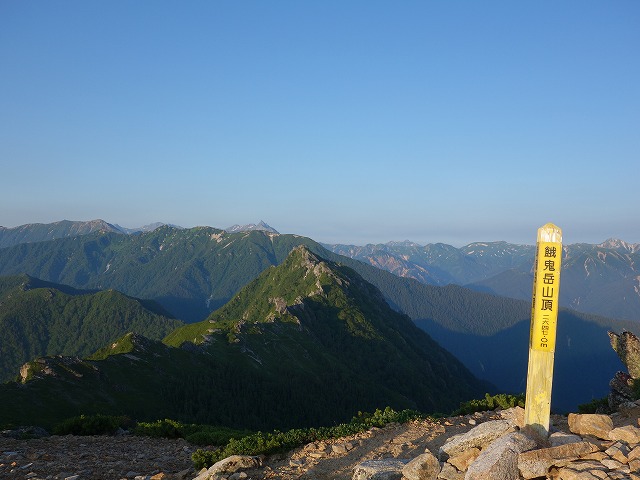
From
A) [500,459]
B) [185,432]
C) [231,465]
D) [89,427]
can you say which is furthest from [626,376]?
[89,427]

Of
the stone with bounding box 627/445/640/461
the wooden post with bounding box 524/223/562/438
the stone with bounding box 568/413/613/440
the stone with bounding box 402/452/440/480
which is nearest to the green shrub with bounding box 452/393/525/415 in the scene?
the stone with bounding box 568/413/613/440

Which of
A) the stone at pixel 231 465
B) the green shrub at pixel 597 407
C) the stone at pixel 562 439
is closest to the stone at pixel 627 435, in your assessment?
the stone at pixel 562 439

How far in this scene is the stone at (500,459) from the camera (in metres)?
12.7

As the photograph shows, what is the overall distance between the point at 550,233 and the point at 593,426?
6.99 m

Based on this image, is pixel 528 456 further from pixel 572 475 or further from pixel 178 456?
pixel 178 456

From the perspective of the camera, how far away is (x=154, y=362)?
396 feet

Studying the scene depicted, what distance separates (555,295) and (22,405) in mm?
85024

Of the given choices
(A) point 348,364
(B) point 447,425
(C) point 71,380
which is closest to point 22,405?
(C) point 71,380

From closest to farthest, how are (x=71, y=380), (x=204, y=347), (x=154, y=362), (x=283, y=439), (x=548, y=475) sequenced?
(x=548, y=475) → (x=283, y=439) → (x=71, y=380) → (x=154, y=362) → (x=204, y=347)

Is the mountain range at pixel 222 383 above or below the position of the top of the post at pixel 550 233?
below

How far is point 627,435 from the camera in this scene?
14055 mm

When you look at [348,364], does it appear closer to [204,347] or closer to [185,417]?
[204,347]

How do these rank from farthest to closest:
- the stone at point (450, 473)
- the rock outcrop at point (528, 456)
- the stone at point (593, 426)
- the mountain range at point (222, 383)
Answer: the mountain range at point (222, 383), the stone at point (593, 426), the stone at point (450, 473), the rock outcrop at point (528, 456)

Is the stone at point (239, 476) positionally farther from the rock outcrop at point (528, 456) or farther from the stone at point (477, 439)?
the stone at point (477, 439)
